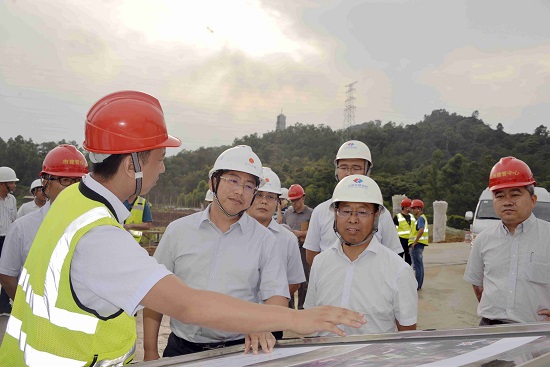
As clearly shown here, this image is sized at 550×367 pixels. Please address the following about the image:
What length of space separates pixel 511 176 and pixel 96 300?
10.4ft

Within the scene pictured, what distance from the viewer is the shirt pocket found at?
3277 mm

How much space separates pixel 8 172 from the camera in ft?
26.4

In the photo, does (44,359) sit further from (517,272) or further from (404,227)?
(404,227)

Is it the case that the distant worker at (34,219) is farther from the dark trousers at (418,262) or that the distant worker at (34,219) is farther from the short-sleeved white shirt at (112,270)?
the dark trousers at (418,262)

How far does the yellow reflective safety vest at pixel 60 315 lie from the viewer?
1.49 metres

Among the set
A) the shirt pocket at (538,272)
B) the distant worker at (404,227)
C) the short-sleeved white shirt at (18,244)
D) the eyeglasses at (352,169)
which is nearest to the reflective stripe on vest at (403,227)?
the distant worker at (404,227)

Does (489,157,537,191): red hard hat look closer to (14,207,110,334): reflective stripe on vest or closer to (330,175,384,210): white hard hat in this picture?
Answer: (330,175,384,210): white hard hat

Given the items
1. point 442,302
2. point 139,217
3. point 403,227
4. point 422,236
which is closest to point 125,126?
point 139,217

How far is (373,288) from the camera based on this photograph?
8.68 feet

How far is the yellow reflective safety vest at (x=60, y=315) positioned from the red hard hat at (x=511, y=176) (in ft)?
9.87

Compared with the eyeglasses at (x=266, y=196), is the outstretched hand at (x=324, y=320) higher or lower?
lower

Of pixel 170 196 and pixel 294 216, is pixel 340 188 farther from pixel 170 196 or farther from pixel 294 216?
pixel 170 196

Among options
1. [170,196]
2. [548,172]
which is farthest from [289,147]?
[548,172]

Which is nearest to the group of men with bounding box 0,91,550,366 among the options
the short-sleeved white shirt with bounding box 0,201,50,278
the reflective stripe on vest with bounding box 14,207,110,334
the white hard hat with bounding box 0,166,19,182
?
the reflective stripe on vest with bounding box 14,207,110,334
